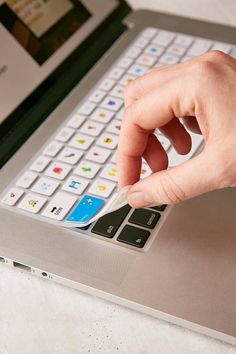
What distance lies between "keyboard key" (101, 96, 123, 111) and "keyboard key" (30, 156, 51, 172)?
0.13 m

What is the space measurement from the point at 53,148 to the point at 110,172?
0.09m

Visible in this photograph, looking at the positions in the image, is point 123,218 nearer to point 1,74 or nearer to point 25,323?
point 25,323

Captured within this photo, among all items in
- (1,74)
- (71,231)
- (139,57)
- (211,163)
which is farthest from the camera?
(139,57)

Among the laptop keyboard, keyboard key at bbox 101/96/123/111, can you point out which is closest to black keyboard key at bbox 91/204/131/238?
the laptop keyboard

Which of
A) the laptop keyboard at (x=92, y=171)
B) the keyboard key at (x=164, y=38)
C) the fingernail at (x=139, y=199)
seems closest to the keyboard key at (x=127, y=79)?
the laptop keyboard at (x=92, y=171)

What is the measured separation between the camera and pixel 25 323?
1.88 ft

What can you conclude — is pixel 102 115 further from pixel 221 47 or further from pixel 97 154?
pixel 221 47

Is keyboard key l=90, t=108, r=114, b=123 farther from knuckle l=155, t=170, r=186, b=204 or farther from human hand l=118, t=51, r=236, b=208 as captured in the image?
knuckle l=155, t=170, r=186, b=204

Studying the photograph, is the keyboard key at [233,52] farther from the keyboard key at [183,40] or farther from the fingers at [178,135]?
the fingers at [178,135]

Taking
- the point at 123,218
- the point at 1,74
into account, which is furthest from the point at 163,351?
the point at 1,74

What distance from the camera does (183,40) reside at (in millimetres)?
948

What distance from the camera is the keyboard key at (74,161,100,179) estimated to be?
0.70 meters

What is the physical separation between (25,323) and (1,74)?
0.36 meters

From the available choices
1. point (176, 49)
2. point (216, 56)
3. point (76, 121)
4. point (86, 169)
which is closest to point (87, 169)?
point (86, 169)
